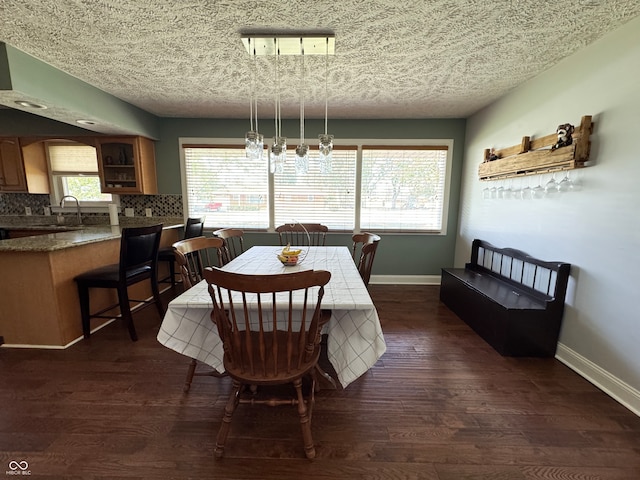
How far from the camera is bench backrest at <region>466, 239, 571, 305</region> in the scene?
1.94m

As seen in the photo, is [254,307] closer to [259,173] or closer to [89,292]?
[89,292]

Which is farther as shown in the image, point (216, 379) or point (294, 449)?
point (216, 379)

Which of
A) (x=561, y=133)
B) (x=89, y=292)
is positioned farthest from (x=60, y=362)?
(x=561, y=133)

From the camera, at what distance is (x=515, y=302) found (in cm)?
210

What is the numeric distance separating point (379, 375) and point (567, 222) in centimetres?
180

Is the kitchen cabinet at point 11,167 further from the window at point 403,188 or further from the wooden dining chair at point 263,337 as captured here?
the window at point 403,188

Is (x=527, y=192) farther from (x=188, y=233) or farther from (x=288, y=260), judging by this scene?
(x=188, y=233)

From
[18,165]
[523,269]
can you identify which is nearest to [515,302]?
[523,269]

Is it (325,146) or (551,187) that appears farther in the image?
(551,187)

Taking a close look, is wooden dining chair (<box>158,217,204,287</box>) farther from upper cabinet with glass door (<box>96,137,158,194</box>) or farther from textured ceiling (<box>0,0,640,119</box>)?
textured ceiling (<box>0,0,640,119</box>)

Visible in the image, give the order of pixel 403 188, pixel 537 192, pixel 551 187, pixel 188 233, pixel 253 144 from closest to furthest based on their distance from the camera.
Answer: pixel 253 144, pixel 551 187, pixel 537 192, pixel 188 233, pixel 403 188

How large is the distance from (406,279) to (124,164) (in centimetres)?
407

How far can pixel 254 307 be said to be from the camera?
A: 1.32m

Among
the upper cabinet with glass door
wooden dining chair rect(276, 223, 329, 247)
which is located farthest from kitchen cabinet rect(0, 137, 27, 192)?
wooden dining chair rect(276, 223, 329, 247)
